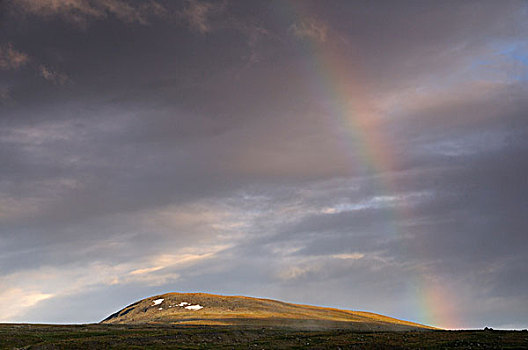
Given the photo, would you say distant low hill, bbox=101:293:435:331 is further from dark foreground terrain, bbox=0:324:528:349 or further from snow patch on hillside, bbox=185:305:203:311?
dark foreground terrain, bbox=0:324:528:349

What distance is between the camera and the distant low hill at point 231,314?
134 metres

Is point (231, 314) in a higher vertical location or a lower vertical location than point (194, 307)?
lower

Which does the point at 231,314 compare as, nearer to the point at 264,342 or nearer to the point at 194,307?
the point at 194,307

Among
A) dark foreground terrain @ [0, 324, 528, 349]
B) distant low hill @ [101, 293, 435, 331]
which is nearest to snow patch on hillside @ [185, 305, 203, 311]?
distant low hill @ [101, 293, 435, 331]

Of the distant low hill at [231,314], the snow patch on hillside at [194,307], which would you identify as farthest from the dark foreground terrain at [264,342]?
the snow patch on hillside at [194,307]

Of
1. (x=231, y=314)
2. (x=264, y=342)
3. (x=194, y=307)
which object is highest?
(x=194, y=307)

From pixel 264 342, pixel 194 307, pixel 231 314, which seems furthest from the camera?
pixel 194 307

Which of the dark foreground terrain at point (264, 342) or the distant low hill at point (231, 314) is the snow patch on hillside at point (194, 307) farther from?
the dark foreground terrain at point (264, 342)

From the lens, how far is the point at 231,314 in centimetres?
15012

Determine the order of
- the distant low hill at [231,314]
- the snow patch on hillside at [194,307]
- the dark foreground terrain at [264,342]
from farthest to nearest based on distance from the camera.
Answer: the snow patch on hillside at [194,307]
the distant low hill at [231,314]
the dark foreground terrain at [264,342]

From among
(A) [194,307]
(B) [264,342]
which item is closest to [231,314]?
(A) [194,307]

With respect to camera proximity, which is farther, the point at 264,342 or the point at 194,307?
the point at 194,307

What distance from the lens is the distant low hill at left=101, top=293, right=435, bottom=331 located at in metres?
134

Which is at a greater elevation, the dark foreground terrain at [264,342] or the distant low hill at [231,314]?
the distant low hill at [231,314]
